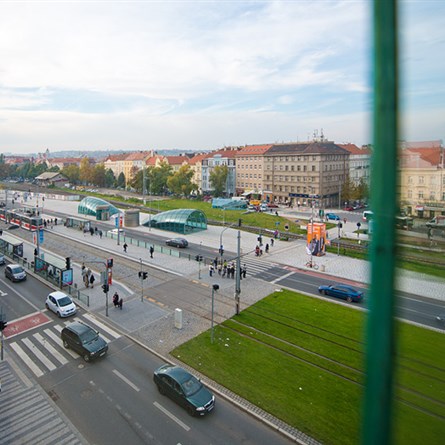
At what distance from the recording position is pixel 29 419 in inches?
467

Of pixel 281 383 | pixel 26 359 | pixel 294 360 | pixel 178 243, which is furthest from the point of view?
pixel 178 243

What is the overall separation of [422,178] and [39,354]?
17434mm

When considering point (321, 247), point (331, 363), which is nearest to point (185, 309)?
point (331, 363)

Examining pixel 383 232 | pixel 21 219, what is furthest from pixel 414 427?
pixel 21 219

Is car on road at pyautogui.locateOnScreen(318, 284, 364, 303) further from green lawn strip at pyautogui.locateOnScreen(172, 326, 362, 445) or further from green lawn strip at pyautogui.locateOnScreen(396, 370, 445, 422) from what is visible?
green lawn strip at pyautogui.locateOnScreen(396, 370, 445, 422)

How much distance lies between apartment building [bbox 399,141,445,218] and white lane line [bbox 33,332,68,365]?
1625cm

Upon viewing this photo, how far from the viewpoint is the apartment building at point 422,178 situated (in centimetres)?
192

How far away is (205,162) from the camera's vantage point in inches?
3649

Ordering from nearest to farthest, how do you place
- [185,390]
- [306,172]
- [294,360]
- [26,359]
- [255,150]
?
[185,390], [294,360], [26,359], [306,172], [255,150]

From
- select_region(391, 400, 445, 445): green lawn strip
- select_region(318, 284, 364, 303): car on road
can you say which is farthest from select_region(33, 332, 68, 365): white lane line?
select_region(391, 400, 445, 445): green lawn strip

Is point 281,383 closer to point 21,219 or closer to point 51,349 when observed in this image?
point 51,349

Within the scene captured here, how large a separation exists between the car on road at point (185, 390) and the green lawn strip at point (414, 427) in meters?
11.3

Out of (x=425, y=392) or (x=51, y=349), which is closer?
(x=425, y=392)

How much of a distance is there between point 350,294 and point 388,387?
22084 millimetres
